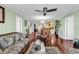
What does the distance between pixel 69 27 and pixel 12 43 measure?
3.06 ft

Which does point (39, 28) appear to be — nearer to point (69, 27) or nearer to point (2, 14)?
point (69, 27)

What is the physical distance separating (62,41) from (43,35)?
0.32 m

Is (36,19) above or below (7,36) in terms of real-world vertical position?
above

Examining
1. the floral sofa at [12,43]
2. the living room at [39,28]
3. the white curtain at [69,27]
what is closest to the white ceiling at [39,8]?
the living room at [39,28]

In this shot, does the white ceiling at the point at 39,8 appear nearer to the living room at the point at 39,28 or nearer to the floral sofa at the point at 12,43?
the living room at the point at 39,28

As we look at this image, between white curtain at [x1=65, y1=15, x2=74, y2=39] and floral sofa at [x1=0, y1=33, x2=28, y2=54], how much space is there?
2.20ft

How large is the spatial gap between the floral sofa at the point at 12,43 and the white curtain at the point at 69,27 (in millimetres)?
671

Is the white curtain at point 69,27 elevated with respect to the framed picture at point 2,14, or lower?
lower

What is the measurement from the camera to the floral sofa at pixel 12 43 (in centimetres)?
189
